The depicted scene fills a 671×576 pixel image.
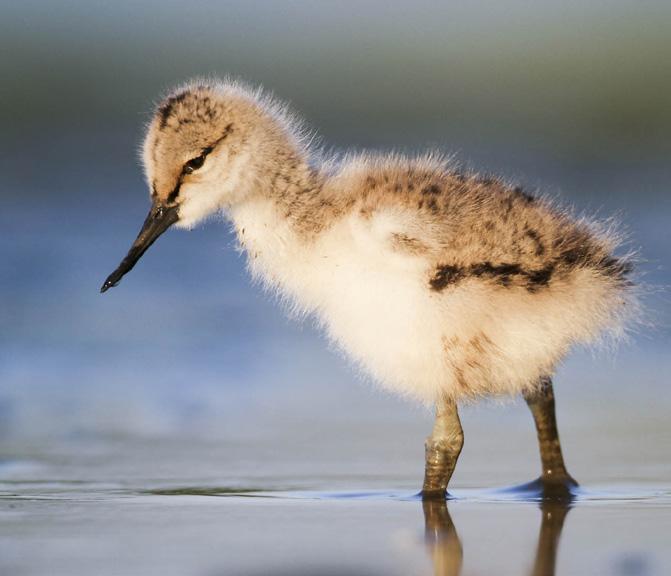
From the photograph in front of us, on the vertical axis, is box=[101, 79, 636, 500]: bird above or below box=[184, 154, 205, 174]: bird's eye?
below

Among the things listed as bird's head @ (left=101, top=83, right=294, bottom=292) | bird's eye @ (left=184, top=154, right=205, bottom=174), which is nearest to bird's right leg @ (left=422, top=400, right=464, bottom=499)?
bird's head @ (left=101, top=83, right=294, bottom=292)

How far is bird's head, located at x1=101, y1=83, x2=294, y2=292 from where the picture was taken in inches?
193

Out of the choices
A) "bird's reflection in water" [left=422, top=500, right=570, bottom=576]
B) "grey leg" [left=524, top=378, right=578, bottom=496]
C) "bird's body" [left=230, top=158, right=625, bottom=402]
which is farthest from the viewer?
"grey leg" [left=524, top=378, right=578, bottom=496]

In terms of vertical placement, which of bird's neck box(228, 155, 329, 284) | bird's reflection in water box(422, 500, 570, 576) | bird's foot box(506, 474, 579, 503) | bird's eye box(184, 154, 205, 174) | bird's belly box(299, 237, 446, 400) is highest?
bird's eye box(184, 154, 205, 174)

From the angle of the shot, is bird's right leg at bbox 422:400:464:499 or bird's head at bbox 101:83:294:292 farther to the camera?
bird's head at bbox 101:83:294:292

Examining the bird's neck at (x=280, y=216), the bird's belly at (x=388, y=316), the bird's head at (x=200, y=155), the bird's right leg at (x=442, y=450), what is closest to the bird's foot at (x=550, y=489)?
the bird's right leg at (x=442, y=450)

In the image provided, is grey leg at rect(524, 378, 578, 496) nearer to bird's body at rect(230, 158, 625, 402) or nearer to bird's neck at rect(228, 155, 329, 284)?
bird's body at rect(230, 158, 625, 402)

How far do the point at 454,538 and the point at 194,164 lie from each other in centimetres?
162

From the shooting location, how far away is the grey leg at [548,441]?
15.8ft

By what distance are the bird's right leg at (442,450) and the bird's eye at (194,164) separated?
1097 mm

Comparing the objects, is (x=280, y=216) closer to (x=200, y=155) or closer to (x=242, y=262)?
(x=200, y=155)

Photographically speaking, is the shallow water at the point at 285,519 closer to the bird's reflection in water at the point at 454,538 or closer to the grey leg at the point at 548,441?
the bird's reflection in water at the point at 454,538

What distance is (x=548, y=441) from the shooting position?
4988mm

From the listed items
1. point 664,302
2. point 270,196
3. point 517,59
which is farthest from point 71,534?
point 517,59
